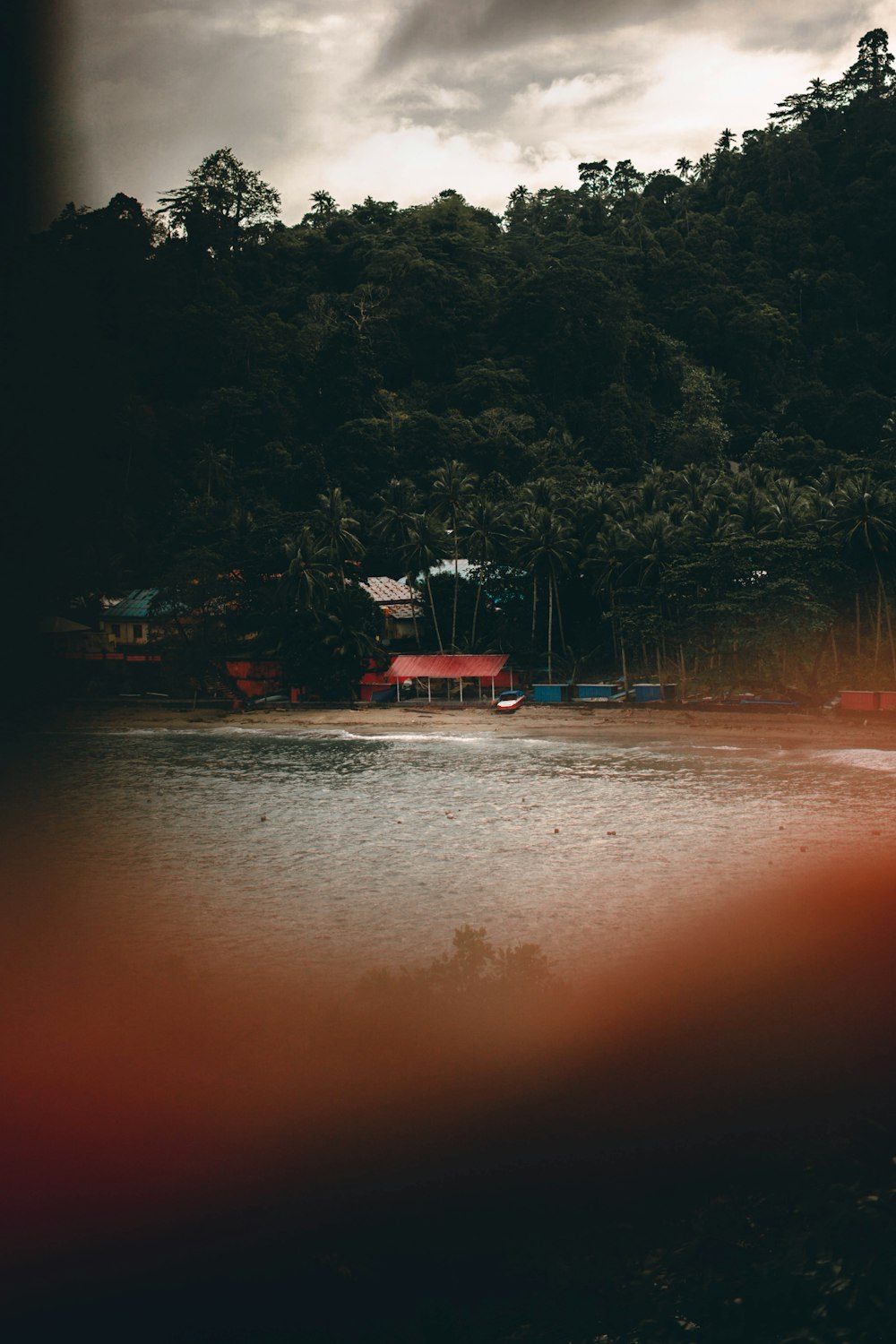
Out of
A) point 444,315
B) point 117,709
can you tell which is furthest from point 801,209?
point 117,709

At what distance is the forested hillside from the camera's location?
56.1m

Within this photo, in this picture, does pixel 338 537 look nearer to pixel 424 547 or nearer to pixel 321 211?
pixel 424 547

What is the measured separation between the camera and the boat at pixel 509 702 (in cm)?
5231

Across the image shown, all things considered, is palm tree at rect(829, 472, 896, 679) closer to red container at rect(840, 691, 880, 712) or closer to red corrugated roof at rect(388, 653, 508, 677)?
red container at rect(840, 691, 880, 712)

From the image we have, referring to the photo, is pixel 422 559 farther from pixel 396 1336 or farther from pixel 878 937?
pixel 396 1336

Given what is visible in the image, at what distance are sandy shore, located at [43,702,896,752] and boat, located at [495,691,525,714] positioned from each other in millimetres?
465

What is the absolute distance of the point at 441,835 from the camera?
24.7 metres

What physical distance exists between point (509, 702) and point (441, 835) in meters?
28.5

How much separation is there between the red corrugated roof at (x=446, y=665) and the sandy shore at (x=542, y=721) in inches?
99.4

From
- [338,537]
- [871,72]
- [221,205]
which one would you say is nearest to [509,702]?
[338,537]

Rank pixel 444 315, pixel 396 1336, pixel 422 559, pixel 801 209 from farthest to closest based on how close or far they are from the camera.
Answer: pixel 801 209 < pixel 444 315 < pixel 422 559 < pixel 396 1336

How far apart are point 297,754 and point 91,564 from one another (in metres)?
37.5

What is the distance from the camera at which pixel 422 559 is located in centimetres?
6162

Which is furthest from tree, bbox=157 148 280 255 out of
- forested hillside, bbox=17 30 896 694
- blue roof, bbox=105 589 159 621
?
blue roof, bbox=105 589 159 621
